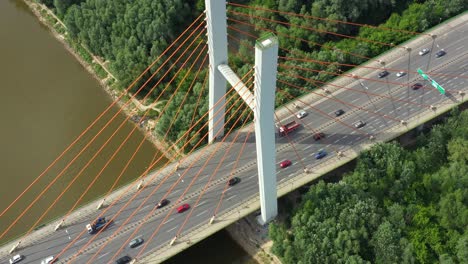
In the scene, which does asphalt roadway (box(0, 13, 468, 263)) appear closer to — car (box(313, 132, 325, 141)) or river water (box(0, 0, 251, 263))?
car (box(313, 132, 325, 141))

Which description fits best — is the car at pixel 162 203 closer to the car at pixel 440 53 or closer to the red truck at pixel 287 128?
the red truck at pixel 287 128

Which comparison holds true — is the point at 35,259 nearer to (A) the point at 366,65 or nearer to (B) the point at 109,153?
(B) the point at 109,153

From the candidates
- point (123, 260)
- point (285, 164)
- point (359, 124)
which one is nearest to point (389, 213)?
point (359, 124)

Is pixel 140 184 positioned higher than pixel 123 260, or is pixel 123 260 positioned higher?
pixel 140 184

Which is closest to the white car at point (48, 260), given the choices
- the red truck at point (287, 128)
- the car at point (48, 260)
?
the car at point (48, 260)

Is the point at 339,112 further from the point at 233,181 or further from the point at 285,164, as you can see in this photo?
the point at 233,181

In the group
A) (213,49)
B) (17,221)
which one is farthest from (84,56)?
(213,49)

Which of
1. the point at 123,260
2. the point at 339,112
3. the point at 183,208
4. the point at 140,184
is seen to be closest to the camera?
the point at 123,260
